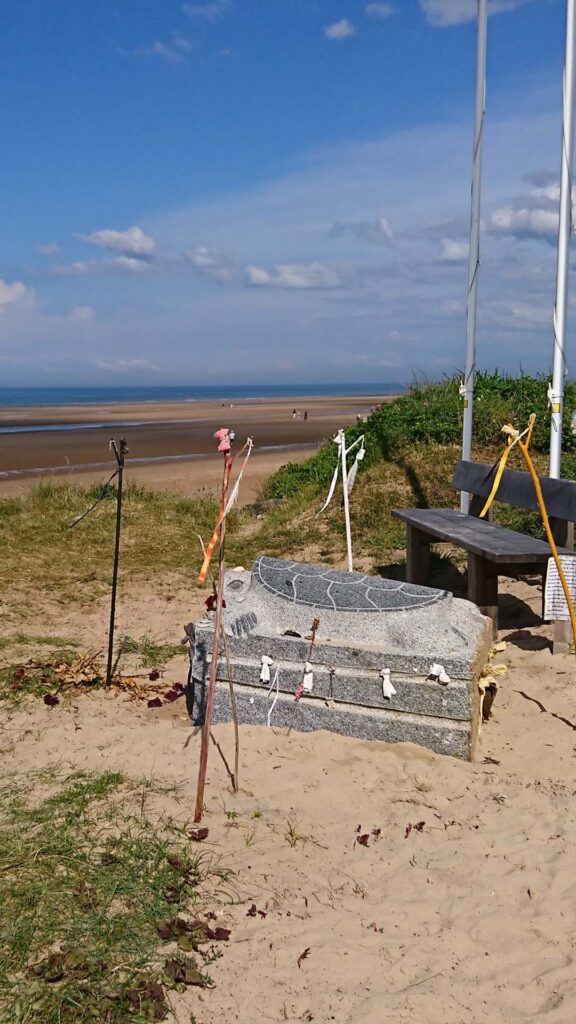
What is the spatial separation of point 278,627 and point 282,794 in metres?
0.98

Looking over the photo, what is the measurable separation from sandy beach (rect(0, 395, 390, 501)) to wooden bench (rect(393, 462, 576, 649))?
606 cm

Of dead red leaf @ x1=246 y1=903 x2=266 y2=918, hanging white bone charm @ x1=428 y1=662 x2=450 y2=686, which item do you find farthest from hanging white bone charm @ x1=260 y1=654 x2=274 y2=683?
dead red leaf @ x1=246 y1=903 x2=266 y2=918

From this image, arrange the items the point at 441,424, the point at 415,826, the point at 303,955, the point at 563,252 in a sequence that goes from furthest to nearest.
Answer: the point at 441,424
the point at 563,252
the point at 415,826
the point at 303,955

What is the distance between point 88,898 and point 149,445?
22.3 m

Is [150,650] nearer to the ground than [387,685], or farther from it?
nearer to the ground

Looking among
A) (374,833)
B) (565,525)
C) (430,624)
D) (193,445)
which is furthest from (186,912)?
(193,445)

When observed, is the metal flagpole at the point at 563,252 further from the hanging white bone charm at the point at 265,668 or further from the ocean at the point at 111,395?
the ocean at the point at 111,395

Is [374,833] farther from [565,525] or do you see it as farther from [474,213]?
[474,213]

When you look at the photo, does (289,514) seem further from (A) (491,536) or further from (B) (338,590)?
(B) (338,590)

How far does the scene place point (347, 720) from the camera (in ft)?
14.4

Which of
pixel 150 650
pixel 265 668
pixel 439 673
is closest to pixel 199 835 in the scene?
pixel 265 668

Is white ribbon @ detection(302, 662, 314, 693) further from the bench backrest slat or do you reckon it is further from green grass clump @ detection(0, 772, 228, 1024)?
the bench backrest slat

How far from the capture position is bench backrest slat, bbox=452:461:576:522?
19.2 ft

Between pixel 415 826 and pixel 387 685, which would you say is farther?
pixel 387 685
